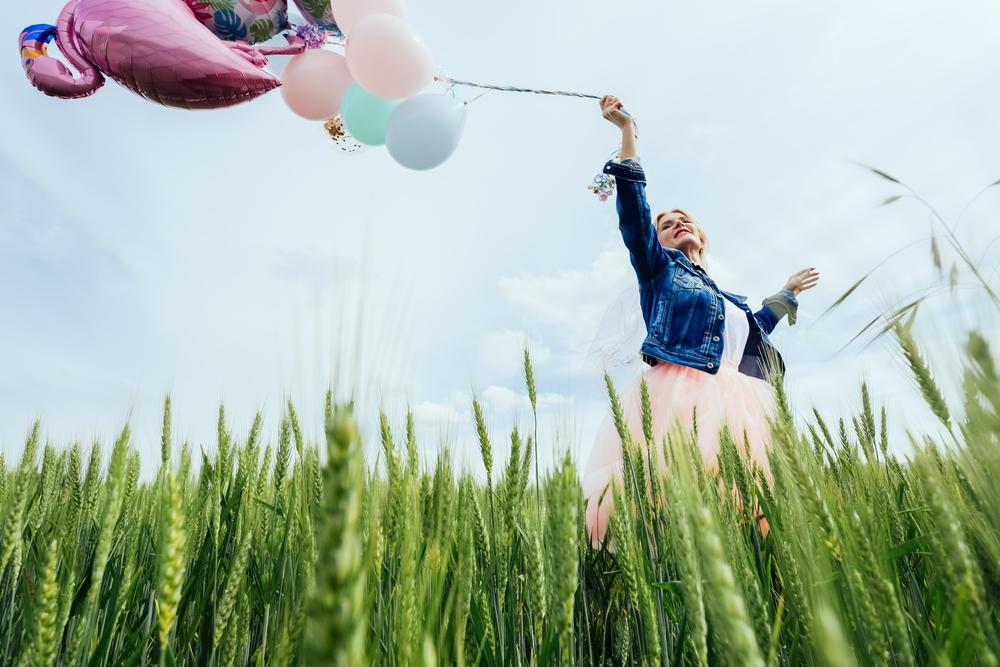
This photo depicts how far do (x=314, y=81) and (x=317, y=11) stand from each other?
0.37 meters

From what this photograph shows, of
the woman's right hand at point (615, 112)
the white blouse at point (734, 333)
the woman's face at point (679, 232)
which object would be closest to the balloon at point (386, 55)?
the woman's right hand at point (615, 112)

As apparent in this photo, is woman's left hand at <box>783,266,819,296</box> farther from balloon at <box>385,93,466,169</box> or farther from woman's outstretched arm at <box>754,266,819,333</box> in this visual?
balloon at <box>385,93,466,169</box>

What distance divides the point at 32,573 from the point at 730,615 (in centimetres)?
113

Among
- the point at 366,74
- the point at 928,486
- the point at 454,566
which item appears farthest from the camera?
the point at 366,74

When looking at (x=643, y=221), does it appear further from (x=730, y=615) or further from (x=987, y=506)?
(x=730, y=615)

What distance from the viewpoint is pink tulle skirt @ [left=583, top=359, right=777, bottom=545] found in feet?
5.94

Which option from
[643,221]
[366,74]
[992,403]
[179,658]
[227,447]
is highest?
[366,74]

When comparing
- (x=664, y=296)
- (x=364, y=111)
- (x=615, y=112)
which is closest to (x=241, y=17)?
(x=364, y=111)

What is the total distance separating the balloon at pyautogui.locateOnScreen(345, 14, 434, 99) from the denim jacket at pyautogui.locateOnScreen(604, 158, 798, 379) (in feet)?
2.94

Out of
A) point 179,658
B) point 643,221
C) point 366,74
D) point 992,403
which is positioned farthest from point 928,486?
point 366,74

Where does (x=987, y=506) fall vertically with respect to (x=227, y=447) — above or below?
below

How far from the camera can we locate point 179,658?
2.42ft

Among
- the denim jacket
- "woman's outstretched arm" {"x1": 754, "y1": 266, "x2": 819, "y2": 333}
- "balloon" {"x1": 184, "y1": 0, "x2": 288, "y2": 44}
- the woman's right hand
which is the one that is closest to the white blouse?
the denim jacket

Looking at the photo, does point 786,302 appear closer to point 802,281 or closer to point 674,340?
point 802,281
